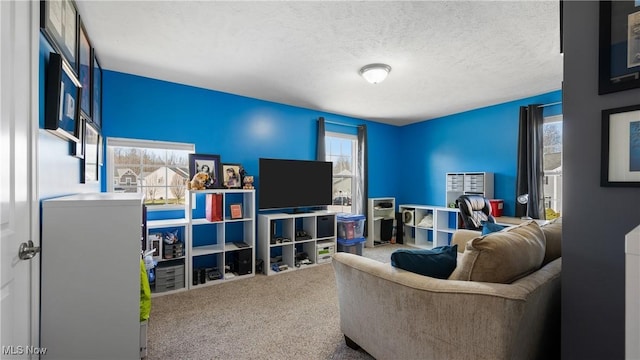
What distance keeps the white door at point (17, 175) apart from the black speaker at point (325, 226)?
9.95ft

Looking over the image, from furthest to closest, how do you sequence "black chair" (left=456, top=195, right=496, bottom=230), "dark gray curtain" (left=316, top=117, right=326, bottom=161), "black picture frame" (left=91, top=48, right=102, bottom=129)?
1. "dark gray curtain" (left=316, top=117, right=326, bottom=161)
2. "black chair" (left=456, top=195, right=496, bottom=230)
3. "black picture frame" (left=91, top=48, right=102, bottom=129)

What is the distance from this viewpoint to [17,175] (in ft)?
3.69

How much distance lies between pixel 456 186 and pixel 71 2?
492 centimetres

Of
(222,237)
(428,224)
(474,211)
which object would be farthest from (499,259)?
(428,224)

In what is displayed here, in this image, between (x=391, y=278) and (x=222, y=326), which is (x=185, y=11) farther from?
(x=222, y=326)

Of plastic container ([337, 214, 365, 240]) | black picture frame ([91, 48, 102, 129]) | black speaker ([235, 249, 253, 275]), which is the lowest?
black speaker ([235, 249, 253, 275])

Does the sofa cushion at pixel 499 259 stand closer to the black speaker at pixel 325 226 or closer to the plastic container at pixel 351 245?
the black speaker at pixel 325 226

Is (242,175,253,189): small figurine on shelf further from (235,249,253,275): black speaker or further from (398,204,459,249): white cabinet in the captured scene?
(398,204,459,249): white cabinet

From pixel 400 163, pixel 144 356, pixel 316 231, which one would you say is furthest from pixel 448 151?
pixel 144 356

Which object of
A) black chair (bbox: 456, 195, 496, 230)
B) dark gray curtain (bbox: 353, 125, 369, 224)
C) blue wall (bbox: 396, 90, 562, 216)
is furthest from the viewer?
dark gray curtain (bbox: 353, 125, 369, 224)

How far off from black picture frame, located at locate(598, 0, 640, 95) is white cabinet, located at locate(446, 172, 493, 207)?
3.54 meters

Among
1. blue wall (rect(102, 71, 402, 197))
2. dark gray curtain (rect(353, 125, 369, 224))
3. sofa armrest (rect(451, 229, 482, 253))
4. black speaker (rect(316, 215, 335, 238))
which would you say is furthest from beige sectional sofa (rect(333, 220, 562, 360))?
dark gray curtain (rect(353, 125, 369, 224))

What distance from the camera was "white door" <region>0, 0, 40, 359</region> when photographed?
1.02 m

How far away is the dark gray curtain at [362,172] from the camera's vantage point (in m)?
4.96
